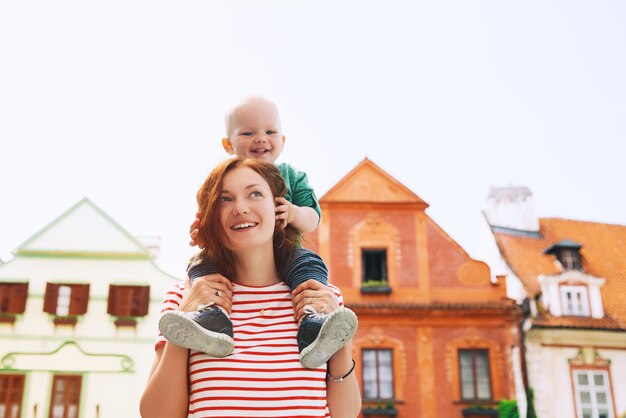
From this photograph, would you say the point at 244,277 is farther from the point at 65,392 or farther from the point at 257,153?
the point at 65,392

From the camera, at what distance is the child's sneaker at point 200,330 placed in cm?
172

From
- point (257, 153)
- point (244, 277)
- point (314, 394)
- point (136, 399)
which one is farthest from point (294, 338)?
point (136, 399)

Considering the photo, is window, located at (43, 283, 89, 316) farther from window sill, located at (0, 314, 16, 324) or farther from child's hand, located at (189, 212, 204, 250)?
child's hand, located at (189, 212, 204, 250)

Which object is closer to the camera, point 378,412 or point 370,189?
point 378,412

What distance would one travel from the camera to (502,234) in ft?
56.2

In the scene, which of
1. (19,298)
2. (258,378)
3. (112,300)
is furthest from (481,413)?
(258,378)

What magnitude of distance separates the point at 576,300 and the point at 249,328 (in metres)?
14.5

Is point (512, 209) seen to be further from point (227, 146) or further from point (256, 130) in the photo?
point (256, 130)

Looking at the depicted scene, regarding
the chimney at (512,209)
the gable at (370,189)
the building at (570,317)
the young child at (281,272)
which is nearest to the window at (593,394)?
the building at (570,317)

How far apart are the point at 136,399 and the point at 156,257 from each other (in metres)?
3.53

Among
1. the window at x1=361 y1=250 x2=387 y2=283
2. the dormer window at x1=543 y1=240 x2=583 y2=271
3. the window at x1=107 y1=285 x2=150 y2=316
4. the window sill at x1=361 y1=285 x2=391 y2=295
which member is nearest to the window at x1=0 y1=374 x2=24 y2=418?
the window at x1=107 y1=285 x2=150 y2=316

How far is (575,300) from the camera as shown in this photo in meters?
14.9

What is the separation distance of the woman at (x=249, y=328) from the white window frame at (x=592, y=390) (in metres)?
13.6

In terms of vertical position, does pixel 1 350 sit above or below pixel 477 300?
below
